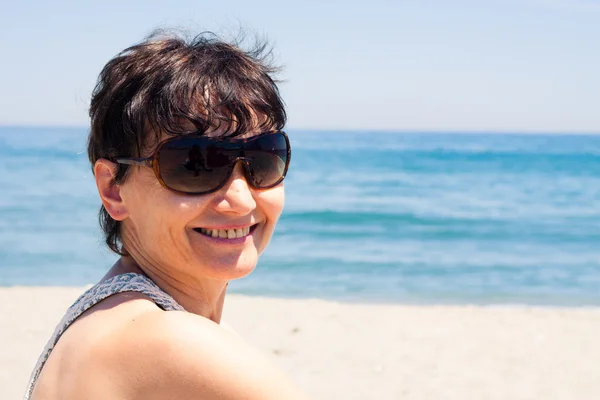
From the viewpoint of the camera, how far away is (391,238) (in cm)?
1714

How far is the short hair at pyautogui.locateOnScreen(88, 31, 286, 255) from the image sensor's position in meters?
1.84

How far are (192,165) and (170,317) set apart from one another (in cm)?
40

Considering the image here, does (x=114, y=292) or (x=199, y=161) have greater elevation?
(x=199, y=161)

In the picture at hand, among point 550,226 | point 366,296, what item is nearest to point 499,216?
point 550,226

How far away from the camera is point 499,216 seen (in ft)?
69.1

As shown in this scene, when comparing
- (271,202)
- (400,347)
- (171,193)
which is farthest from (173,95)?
(400,347)

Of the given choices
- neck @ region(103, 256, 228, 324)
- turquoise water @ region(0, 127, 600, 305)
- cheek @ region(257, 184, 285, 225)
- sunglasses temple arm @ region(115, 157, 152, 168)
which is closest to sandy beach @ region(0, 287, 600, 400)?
turquoise water @ region(0, 127, 600, 305)

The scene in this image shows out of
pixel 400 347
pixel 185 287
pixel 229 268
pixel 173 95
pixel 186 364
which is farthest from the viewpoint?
pixel 400 347

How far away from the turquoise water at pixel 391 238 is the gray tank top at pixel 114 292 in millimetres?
732

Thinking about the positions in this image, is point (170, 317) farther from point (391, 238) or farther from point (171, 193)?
point (391, 238)

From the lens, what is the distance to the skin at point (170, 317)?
1584 mm

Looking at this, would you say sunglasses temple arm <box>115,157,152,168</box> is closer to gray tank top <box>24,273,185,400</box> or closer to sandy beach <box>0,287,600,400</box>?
gray tank top <box>24,273,185,400</box>

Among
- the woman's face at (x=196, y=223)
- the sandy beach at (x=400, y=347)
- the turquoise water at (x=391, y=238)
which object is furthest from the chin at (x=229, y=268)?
the sandy beach at (x=400, y=347)

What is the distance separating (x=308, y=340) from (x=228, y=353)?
19.1ft
